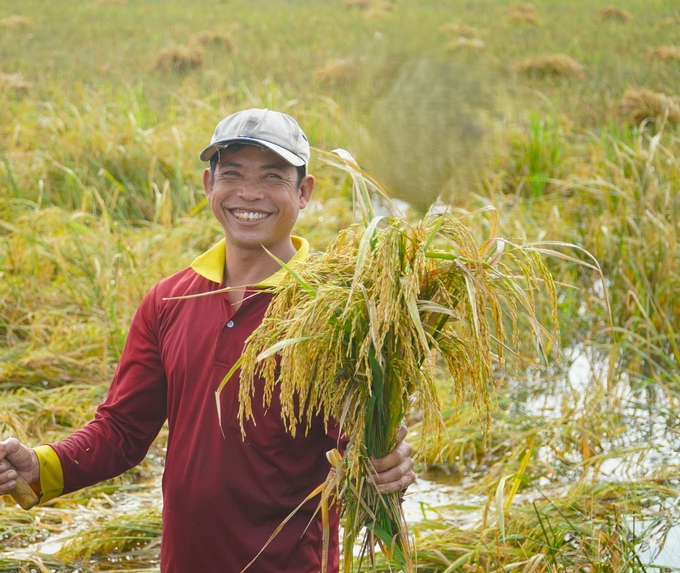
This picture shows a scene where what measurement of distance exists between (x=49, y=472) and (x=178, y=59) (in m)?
9.40

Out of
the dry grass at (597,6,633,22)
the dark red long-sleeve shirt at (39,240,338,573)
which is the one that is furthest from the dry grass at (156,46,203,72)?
the dark red long-sleeve shirt at (39,240,338,573)

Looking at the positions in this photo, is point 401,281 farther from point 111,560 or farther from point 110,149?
point 110,149

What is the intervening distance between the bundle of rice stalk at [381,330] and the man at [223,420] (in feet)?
0.26

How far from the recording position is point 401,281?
1.30 meters

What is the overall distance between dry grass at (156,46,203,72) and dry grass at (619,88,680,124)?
5.35 meters

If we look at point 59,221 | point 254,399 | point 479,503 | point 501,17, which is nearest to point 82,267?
point 59,221

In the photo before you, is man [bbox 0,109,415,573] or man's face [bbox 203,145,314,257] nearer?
man [bbox 0,109,415,573]

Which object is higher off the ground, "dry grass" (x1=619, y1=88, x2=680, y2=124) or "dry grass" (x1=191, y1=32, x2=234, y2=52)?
"dry grass" (x1=191, y1=32, x2=234, y2=52)

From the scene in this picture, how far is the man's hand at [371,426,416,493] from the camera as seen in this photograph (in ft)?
4.65

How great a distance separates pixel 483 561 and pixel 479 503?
537 mm

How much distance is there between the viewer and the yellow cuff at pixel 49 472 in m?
1.64

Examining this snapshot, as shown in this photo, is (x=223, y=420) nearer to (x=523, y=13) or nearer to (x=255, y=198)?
(x=255, y=198)

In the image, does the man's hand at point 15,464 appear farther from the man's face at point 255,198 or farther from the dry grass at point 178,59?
the dry grass at point 178,59

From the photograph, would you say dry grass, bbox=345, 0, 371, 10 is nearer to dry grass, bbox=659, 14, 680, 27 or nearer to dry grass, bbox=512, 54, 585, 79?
dry grass, bbox=659, 14, 680, 27
